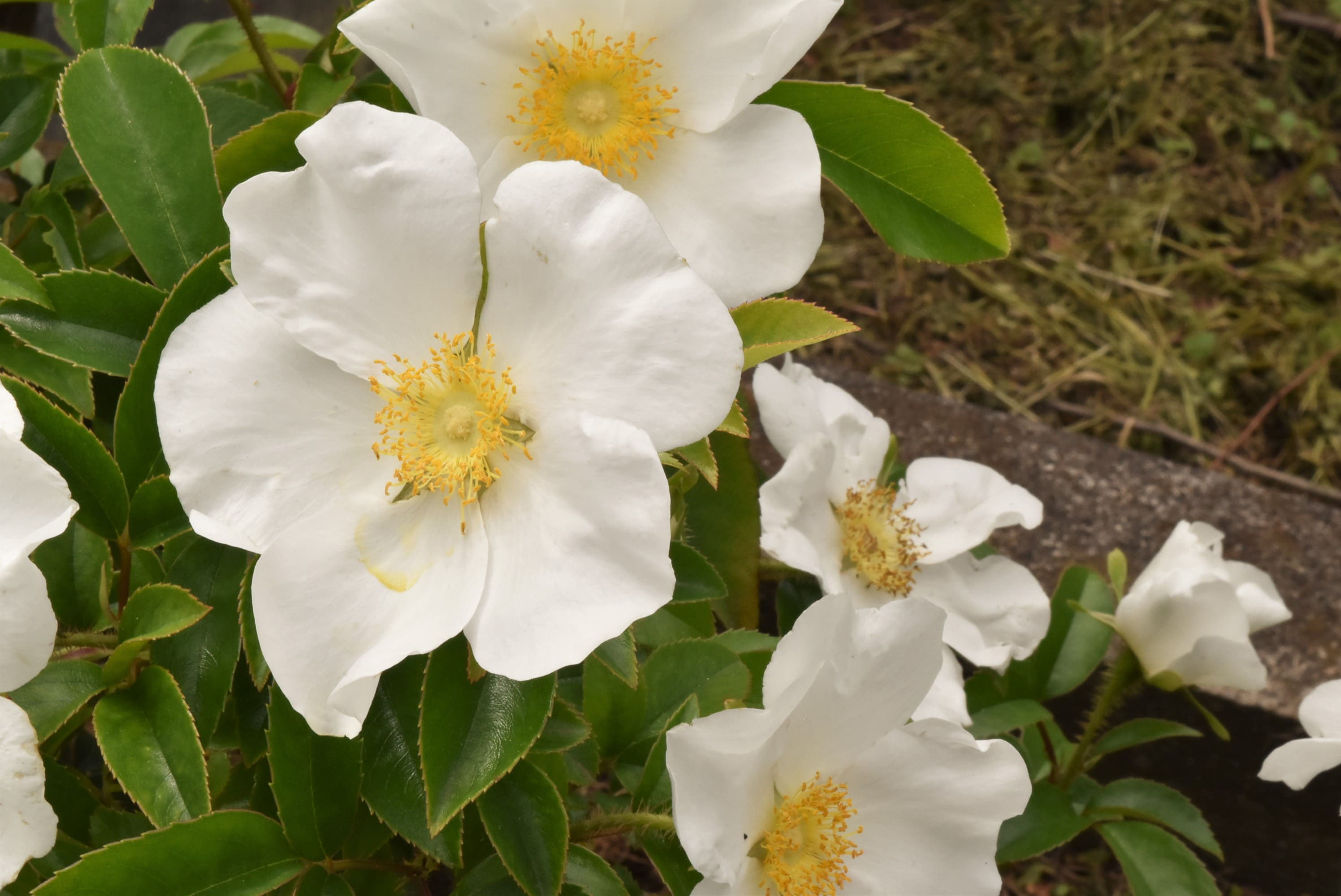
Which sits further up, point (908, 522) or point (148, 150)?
point (148, 150)

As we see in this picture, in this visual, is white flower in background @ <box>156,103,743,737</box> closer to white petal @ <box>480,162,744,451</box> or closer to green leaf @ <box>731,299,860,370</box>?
white petal @ <box>480,162,744,451</box>

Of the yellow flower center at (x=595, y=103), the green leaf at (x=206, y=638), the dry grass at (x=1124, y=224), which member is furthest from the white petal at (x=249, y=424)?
the dry grass at (x=1124, y=224)

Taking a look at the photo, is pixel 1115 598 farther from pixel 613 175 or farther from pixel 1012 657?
pixel 613 175

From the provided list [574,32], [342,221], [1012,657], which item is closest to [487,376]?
[342,221]

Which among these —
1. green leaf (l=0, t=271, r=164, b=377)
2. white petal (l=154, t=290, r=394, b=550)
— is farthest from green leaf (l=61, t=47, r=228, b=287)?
white petal (l=154, t=290, r=394, b=550)

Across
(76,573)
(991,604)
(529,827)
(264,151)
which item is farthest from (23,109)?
(991,604)

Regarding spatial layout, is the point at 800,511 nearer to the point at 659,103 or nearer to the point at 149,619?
the point at 659,103
